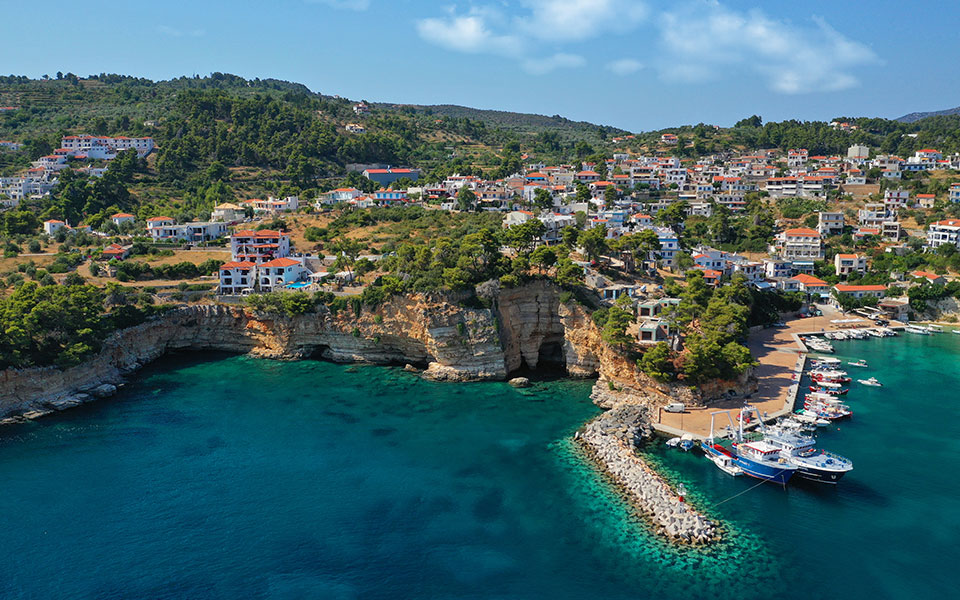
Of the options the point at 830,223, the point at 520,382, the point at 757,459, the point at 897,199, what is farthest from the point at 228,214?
the point at 897,199

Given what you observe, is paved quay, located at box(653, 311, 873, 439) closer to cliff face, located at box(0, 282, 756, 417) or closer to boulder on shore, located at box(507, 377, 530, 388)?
cliff face, located at box(0, 282, 756, 417)

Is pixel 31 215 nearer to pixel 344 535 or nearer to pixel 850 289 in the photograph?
pixel 344 535

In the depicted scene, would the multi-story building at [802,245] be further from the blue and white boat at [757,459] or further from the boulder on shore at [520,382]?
the blue and white boat at [757,459]

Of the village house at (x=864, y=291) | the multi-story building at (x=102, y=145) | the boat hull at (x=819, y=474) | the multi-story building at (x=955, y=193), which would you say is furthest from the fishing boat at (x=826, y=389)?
the multi-story building at (x=102, y=145)

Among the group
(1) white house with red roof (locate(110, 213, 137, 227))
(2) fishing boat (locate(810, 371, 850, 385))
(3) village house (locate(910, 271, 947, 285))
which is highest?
(1) white house with red roof (locate(110, 213, 137, 227))

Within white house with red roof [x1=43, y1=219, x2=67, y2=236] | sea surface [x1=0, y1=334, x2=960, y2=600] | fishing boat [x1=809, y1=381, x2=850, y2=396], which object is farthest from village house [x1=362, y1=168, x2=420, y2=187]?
fishing boat [x1=809, y1=381, x2=850, y2=396]

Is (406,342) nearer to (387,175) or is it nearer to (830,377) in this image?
(830,377)

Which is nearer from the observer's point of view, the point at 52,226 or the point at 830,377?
the point at 830,377
